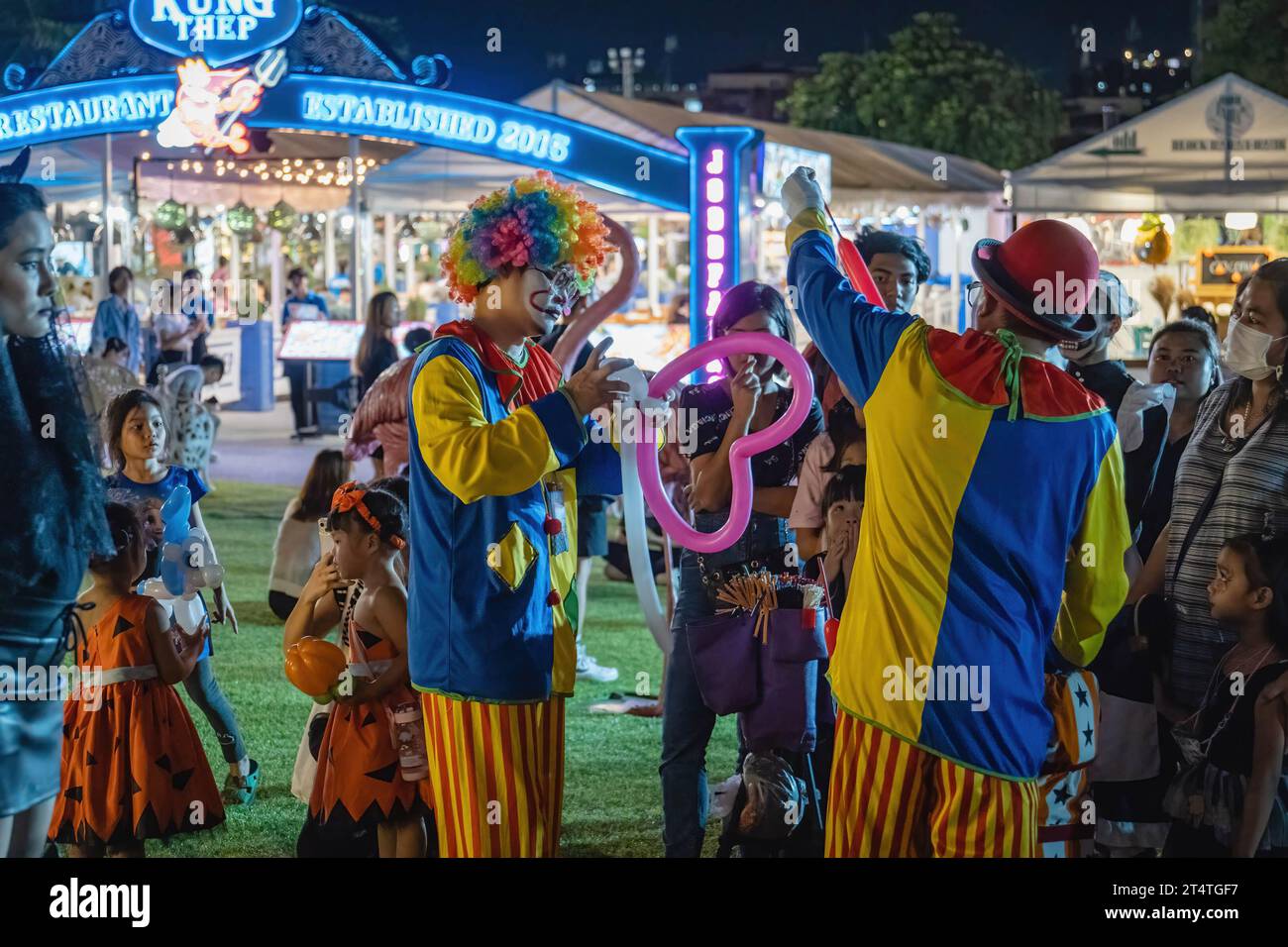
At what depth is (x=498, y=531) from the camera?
3.50m

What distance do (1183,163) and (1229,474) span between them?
460 inches

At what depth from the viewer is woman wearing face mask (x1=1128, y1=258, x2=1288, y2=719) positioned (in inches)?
167

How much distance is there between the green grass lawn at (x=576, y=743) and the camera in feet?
17.2

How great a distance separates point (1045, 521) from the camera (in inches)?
128

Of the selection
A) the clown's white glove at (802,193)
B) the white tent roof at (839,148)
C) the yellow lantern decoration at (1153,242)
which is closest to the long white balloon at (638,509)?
the clown's white glove at (802,193)

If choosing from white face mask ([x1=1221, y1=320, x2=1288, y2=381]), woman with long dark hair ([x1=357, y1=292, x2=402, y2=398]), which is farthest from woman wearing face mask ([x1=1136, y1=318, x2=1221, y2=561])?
woman with long dark hair ([x1=357, y1=292, x2=402, y2=398])

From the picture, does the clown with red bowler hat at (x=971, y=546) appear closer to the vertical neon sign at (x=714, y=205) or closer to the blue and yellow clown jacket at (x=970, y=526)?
the blue and yellow clown jacket at (x=970, y=526)

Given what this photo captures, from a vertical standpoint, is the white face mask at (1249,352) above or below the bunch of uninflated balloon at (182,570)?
above

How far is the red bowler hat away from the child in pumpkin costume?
82 centimetres

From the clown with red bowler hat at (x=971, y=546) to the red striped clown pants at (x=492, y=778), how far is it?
2.19 ft

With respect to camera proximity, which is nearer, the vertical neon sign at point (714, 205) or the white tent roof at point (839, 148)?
the vertical neon sign at point (714, 205)

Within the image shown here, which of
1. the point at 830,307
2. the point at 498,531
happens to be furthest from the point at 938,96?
the point at 498,531

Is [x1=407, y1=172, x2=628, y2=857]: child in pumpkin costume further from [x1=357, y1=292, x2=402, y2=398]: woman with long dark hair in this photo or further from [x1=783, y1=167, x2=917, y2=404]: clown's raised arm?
[x1=357, y1=292, x2=402, y2=398]: woman with long dark hair
